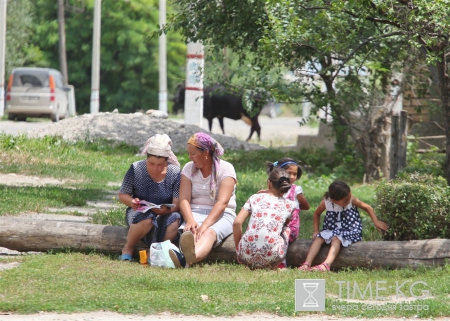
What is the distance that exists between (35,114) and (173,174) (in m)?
22.6

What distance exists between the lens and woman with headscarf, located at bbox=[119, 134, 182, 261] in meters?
7.97

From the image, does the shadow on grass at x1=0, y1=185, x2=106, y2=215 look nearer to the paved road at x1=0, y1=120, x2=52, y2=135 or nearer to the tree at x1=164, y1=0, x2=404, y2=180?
the tree at x1=164, y1=0, x2=404, y2=180

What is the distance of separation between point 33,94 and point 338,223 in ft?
75.5

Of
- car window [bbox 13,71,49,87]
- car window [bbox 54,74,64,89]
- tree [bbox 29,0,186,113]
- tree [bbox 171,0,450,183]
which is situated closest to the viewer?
tree [bbox 171,0,450,183]

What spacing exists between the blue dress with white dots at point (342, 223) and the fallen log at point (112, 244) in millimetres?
118

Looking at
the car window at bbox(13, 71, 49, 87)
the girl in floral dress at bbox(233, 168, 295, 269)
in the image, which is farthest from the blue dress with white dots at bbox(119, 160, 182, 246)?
the car window at bbox(13, 71, 49, 87)

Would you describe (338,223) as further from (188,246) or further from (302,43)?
(302,43)

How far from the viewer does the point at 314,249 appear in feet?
25.7

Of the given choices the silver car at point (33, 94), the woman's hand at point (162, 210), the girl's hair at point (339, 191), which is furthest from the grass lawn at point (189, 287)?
the silver car at point (33, 94)

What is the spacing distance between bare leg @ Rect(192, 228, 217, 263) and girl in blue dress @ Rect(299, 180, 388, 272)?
848 mm

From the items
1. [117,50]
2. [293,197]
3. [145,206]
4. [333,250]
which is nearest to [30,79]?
[117,50]

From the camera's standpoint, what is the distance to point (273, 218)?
25.7 ft

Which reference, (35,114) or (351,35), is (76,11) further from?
(351,35)

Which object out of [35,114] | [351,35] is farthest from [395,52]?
[35,114]
